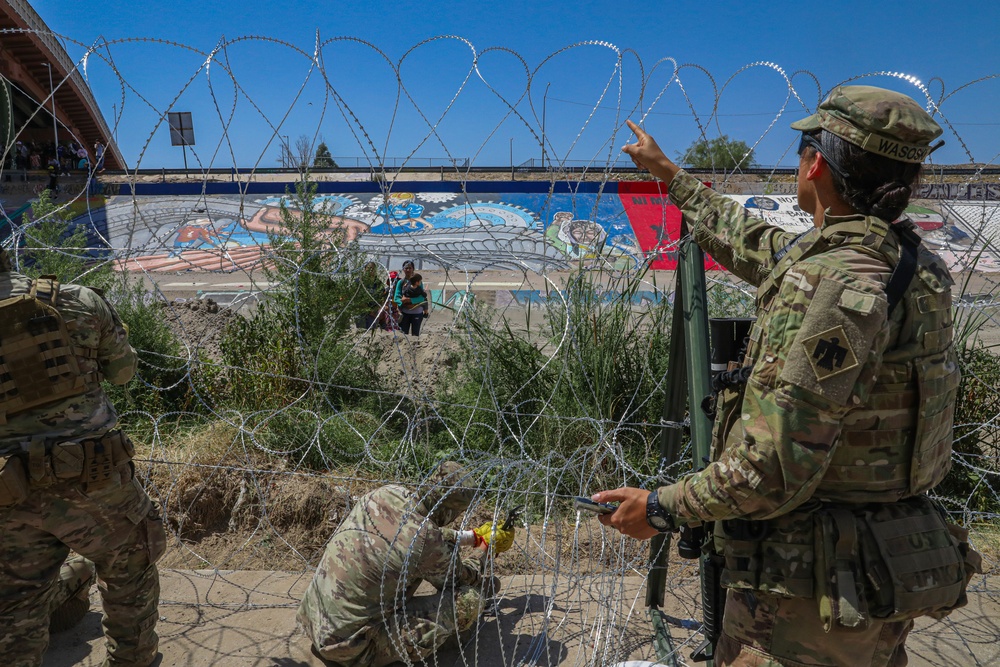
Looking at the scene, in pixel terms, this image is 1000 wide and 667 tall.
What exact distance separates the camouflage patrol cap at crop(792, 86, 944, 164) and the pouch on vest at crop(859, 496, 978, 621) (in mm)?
709

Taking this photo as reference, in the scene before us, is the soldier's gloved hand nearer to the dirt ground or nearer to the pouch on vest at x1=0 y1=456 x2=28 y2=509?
the dirt ground

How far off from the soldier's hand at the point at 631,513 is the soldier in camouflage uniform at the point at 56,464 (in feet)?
5.68

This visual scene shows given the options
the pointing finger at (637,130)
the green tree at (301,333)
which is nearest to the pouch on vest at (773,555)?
the pointing finger at (637,130)

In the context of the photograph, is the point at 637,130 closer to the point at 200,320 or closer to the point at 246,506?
the point at 246,506

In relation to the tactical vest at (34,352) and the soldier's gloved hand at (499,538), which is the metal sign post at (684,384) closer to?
the soldier's gloved hand at (499,538)

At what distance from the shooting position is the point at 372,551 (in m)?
2.69

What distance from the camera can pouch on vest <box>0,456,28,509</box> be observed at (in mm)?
2225

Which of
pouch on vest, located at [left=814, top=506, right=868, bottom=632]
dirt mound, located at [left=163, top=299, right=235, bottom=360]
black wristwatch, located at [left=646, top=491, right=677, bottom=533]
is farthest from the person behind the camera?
dirt mound, located at [left=163, top=299, right=235, bottom=360]

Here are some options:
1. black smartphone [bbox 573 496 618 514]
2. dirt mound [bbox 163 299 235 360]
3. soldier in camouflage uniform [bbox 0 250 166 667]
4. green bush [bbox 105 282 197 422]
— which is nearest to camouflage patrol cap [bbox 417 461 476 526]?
soldier in camouflage uniform [bbox 0 250 166 667]

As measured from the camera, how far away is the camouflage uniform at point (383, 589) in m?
2.69

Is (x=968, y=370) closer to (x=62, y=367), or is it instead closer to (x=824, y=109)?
(x=824, y=109)

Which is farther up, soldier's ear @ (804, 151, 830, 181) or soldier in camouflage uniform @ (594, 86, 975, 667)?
soldier's ear @ (804, 151, 830, 181)

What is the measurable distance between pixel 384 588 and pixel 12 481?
1.26 meters

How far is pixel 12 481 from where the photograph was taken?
2230 mm
